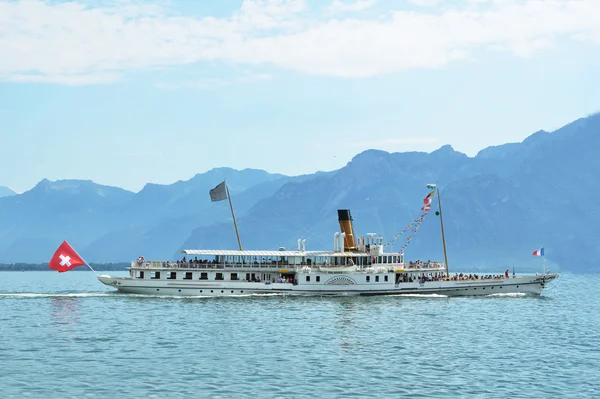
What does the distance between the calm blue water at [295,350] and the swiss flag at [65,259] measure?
13.2 feet

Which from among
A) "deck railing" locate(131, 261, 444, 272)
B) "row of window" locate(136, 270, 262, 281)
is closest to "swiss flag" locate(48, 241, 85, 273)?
"deck railing" locate(131, 261, 444, 272)

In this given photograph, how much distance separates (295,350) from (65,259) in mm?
40163

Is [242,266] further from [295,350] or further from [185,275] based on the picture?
[295,350]

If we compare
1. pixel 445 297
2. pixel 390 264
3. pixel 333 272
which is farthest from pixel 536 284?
pixel 333 272

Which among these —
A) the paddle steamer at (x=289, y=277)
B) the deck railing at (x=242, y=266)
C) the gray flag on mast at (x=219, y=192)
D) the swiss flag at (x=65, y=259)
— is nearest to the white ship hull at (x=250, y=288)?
the paddle steamer at (x=289, y=277)

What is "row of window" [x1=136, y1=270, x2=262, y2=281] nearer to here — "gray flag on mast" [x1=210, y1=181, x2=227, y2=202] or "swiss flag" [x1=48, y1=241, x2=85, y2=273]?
"swiss flag" [x1=48, y1=241, x2=85, y2=273]

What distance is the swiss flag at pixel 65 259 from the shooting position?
82438 mm

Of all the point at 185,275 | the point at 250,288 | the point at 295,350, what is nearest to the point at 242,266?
the point at 250,288

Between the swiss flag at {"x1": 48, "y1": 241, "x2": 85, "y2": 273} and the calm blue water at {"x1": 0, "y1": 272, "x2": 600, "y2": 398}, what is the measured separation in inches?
158

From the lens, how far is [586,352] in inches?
2092

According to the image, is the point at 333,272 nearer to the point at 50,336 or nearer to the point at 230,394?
the point at 50,336

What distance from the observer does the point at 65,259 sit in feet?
275

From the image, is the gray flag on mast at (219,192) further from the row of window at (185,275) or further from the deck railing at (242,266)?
the row of window at (185,275)

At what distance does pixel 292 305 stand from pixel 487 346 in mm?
27822
